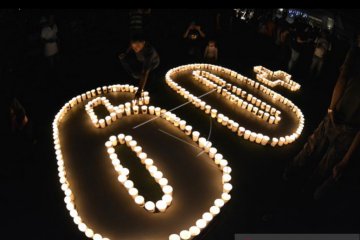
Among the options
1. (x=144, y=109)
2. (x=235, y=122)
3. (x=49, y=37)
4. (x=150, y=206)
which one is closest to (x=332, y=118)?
(x=235, y=122)

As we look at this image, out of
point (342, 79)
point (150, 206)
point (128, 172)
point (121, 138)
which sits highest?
point (342, 79)

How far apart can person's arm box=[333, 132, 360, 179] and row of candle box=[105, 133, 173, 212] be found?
219cm

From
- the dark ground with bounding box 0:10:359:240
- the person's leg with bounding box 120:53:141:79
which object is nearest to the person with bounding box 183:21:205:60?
the dark ground with bounding box 0:10:359:240

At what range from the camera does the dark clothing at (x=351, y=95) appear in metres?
2.97

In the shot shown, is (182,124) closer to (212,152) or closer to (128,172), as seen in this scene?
(212,152)

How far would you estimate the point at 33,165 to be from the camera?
4039mm

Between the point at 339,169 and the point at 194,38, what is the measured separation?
619 centimetres

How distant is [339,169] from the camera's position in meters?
3.29

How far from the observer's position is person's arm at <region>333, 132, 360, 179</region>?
10.1 feet

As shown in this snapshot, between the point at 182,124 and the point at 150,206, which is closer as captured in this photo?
the point at 150,206

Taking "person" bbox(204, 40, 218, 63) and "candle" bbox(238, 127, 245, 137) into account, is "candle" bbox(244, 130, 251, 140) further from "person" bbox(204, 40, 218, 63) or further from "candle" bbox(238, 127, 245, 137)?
"person" bbox(204, 40, 218, 63)

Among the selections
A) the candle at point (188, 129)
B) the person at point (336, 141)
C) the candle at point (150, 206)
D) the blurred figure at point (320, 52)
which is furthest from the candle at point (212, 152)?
the blurred figure at point (320, 52)

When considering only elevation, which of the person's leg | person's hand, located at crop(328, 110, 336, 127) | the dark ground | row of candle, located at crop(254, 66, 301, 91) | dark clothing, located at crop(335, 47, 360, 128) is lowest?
the dark ground

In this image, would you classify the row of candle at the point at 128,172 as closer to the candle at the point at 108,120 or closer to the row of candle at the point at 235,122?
the candle at the point at 108,120
